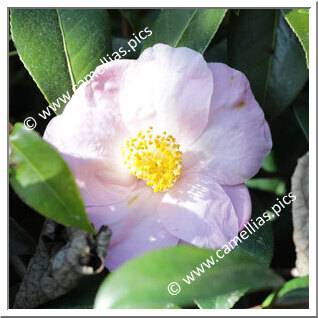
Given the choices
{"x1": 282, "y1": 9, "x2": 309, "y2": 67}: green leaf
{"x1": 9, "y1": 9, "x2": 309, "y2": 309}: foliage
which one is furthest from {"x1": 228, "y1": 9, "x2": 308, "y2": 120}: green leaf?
{"x1": 282, "y1": 9, "x2": 309, "y2": 67}: green leaf

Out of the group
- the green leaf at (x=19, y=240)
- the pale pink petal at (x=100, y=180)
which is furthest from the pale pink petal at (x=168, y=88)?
the green leaf at (x=19, y=240)

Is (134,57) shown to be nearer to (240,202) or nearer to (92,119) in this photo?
(92,119)

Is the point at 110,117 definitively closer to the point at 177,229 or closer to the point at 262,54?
the point at 177,229

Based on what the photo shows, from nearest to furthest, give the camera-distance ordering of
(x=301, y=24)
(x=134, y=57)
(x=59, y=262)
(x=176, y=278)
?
(x=176, y=278) → (x=59, y=262) → (x=301, y=24) → (x=134, y=57)

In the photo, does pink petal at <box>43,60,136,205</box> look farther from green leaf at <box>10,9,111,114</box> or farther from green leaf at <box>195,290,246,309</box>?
green leaf at <box>195,290,246,309</box>

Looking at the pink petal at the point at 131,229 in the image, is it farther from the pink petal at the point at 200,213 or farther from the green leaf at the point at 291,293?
the green leaf at the point at 291,293

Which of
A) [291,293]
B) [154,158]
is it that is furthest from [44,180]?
[291,293]

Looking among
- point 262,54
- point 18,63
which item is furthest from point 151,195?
point 18,63
